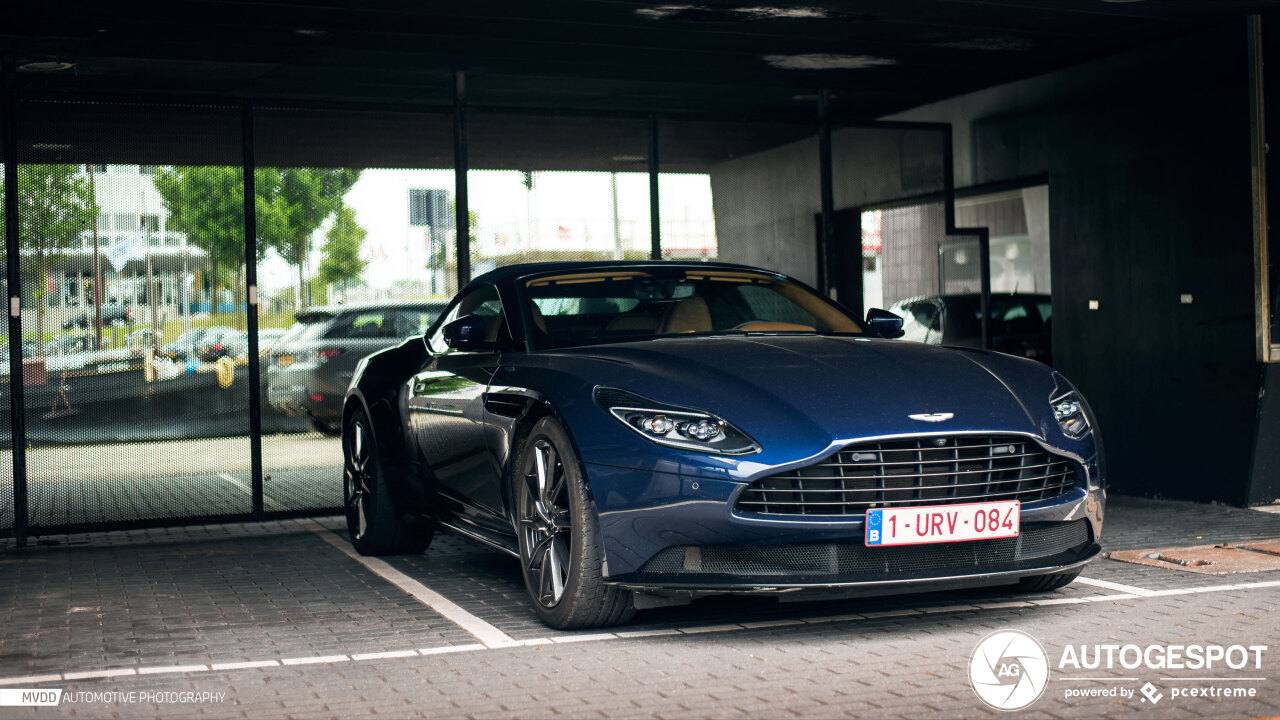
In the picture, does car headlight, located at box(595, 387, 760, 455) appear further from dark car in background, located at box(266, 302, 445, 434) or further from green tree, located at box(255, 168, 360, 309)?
green tree, located at box(255, 168, 360, 309)

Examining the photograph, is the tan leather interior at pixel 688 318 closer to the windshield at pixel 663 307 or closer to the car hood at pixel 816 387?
the windshield at pixel 663 307

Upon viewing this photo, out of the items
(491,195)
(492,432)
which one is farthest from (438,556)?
(491,195)

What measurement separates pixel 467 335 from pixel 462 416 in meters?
0.39

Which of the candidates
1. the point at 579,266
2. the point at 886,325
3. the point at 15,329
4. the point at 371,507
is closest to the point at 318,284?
the point at 15,329

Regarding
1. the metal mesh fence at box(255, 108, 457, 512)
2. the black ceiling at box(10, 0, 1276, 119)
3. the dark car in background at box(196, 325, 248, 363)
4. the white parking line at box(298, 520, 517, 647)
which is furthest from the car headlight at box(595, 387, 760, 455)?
the dark car in background at box(196, 325, 248, 363)

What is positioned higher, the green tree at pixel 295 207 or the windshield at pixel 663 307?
the green tree at pixel 295 207

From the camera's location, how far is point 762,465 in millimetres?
4734

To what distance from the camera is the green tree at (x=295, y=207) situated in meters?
9.73

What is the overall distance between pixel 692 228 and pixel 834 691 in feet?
23.7

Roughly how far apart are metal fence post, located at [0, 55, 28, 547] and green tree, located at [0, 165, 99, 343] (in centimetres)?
7

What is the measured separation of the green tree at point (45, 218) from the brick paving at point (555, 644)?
2.32 meters

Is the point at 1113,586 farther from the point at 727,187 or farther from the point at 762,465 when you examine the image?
the point at 727,187

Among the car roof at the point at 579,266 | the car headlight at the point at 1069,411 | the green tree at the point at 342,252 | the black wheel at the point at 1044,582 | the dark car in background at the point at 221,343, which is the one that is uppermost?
the green tree at the point at 342,252

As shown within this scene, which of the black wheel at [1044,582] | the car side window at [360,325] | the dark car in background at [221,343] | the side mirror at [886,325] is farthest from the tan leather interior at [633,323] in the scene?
the dark car in background at [221,343]
